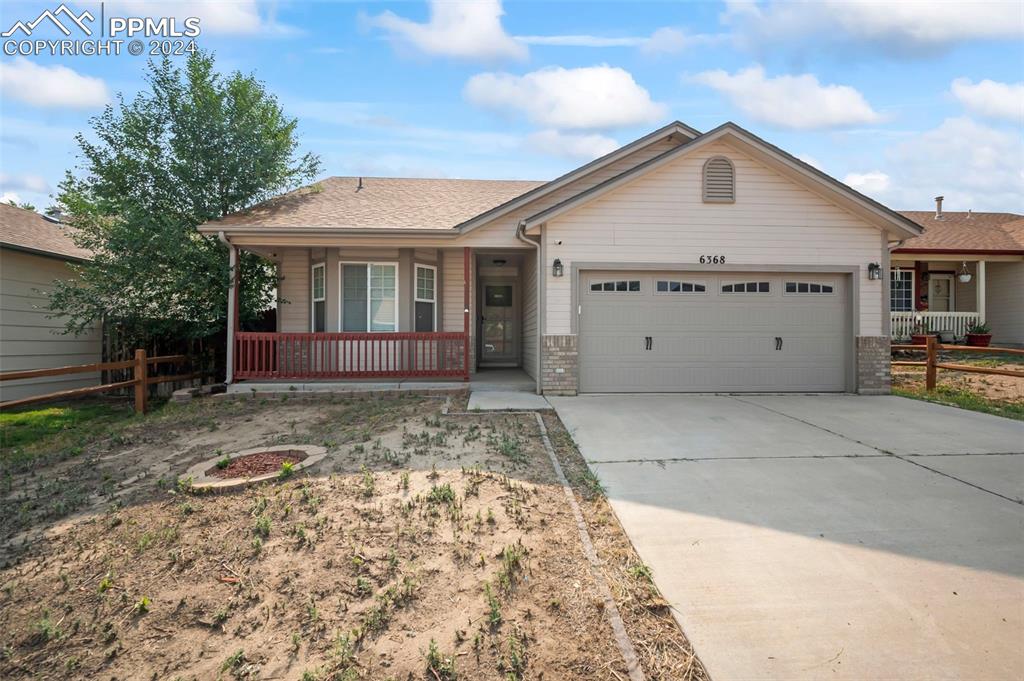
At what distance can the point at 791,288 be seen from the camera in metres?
9.67

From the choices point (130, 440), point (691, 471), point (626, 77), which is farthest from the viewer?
point (626, 77)

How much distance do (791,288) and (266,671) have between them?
10.0m

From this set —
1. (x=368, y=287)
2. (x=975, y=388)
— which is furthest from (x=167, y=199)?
(x=975, y=388)

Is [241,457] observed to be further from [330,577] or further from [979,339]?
[979,339]

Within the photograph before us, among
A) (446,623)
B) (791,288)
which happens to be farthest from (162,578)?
(791,288)

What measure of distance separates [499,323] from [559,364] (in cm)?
490

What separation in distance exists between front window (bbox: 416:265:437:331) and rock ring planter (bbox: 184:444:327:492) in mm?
5481

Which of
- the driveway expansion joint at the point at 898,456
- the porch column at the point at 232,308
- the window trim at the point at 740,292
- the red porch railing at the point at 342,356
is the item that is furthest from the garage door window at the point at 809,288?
the porch column at the point at 232,308

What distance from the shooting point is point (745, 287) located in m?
9.61

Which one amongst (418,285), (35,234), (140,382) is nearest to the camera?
(140,382)

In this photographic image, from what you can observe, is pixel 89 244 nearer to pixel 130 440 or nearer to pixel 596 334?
pixel 130 440

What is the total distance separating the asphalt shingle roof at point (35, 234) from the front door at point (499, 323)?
926 centimetres

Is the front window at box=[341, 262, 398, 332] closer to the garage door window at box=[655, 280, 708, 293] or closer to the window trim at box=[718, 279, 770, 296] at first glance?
the garage door window at box=[655, 280, 708, 293]

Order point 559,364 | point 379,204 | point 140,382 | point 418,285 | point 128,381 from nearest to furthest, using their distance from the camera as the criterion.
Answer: point 140,382 → point 128,381 → point 559,364 → point 418,285 → point 379,204
